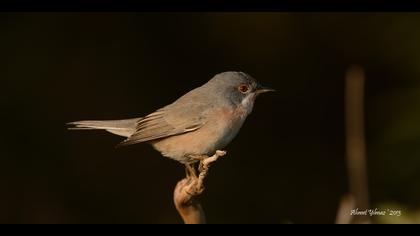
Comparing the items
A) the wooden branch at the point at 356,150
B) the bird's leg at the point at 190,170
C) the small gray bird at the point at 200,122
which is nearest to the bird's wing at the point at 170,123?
the small gray bird at the point at 200,122

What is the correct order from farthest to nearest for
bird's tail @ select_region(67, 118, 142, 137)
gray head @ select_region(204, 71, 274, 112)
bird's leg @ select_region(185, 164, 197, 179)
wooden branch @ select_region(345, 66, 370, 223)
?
bird's tail @ select_region(67, 118, 142, 137) → gray head @ select_region(204, 71, 274, 112) → bird's leg @ select_region(185, 164, 197, 179) → wooden branch @ select_region(345, 66, 370, 223)

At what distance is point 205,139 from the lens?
16.0 feet

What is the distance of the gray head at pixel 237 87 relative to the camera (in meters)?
5.21

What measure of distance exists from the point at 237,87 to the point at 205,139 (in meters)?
0.62

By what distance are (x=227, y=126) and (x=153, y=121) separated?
700 millimetres

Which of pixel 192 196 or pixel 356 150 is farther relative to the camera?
pixel 356 150

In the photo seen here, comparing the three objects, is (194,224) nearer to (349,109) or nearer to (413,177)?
(349,109)

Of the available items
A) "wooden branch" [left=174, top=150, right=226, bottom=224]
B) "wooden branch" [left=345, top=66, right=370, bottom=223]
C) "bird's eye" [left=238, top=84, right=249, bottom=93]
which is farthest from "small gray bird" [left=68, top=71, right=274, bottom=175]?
"wooden branch" [left=345, top=66, right=370, bottom=223]

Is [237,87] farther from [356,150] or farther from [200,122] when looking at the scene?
[356,150]

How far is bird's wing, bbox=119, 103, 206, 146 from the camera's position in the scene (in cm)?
503

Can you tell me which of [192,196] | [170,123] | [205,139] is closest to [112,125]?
[170,123]

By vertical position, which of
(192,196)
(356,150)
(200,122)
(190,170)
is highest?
(200,122)

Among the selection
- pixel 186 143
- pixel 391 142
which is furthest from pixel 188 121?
pixel 391 142

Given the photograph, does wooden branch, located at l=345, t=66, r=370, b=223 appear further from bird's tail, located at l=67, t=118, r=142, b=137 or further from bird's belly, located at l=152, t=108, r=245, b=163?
bird's tail, located at l=67, t=118, r=142, b=137
